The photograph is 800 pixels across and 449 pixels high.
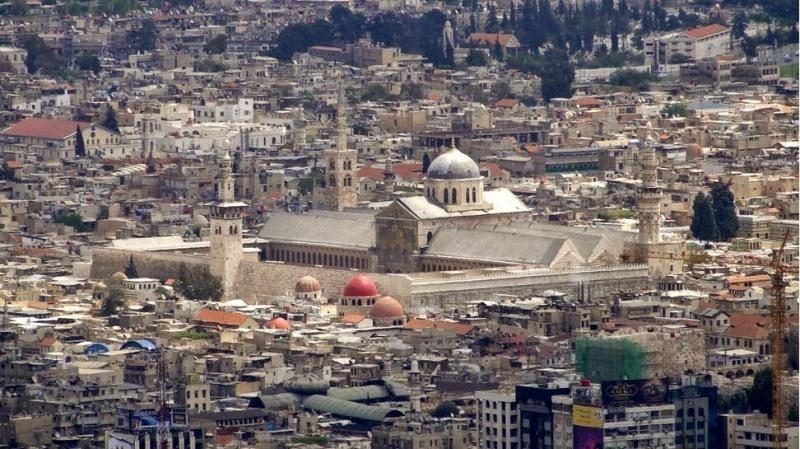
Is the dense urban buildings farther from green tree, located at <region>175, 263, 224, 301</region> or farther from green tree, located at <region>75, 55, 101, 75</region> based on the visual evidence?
green tree, located at <region>75, 55, 101, 75</region>

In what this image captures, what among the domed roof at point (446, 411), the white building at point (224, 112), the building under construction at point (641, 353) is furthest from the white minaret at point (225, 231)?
the white building at point (224, 112)

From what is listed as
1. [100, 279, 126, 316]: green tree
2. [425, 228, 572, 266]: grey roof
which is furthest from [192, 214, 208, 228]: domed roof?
[100, 279, 126, 316]: green tree

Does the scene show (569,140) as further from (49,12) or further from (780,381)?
(780,381)

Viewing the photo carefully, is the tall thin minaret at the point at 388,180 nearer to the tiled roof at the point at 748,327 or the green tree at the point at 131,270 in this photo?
the green tree at the point at 131,270

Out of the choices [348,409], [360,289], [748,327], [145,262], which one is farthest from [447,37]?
[348,409]

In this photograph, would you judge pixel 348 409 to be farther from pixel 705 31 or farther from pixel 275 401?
pixel 705 31

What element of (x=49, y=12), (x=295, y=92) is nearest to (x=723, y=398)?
(x=295, y=92)
